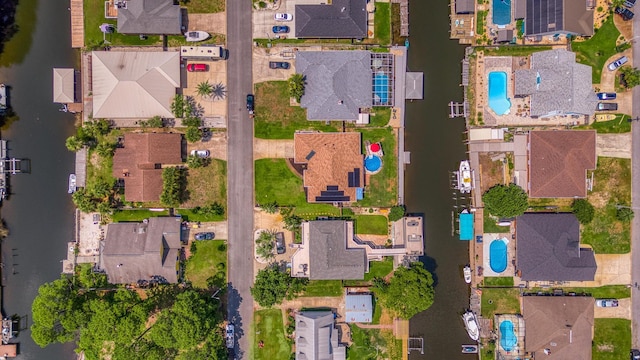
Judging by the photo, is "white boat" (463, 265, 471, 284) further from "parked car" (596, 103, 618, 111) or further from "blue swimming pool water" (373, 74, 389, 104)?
"parked car" (596, 103, 618, 111)

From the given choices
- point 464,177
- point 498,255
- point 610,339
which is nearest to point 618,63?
point 464,177

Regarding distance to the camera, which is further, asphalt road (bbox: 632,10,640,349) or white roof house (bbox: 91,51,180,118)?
asphalt road (bbox: 632,10,640,349)

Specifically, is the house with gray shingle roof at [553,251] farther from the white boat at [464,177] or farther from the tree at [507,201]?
the white boat at [464,177]

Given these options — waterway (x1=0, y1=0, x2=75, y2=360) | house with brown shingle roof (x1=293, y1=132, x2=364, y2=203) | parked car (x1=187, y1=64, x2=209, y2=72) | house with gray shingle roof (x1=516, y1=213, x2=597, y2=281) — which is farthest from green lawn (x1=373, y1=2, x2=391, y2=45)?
waterway (x1=0, y1=0, x2=75, y2=360)

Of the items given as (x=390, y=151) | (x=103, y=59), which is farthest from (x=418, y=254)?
(x=103, y=59)

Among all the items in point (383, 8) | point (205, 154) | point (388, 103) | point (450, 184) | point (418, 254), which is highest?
point (383, 8)

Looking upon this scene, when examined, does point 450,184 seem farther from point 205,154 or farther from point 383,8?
point 205,154
